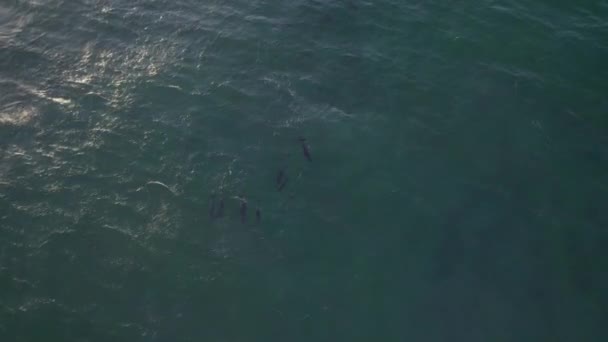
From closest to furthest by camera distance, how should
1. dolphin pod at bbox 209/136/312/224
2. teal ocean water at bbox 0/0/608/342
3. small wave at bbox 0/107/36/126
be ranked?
teal ocean water at bbox 0/0/608/342, dolphin pod at bbox 209/136/312/224, small wave at bbox 0/107/36/126

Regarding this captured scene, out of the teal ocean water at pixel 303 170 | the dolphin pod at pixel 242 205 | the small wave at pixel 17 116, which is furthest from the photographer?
the small wave at pixel 17 116

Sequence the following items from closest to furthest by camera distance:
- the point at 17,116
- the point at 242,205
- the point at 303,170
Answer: the point at 242,205 → the point at 303,170 → the point at 17,116

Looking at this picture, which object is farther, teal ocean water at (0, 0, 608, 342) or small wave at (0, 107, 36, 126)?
small wave at (0, 107, 36, 126)

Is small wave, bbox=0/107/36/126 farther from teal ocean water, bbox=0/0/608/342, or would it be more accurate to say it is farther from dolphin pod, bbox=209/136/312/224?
dolphin pod, bbox=209/136/312/224

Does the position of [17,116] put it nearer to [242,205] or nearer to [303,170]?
[242,205]

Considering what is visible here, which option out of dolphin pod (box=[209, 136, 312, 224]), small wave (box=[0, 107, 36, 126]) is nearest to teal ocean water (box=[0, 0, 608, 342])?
dolphin pod (box=[209, 136, 312, 224])

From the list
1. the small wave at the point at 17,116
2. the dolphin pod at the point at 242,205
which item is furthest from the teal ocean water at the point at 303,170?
the small wave at the point at 17,116

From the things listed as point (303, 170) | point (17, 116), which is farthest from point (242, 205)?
point (17, 116)

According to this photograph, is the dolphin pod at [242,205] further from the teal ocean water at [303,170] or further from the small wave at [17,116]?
the small wave at [17,116]
